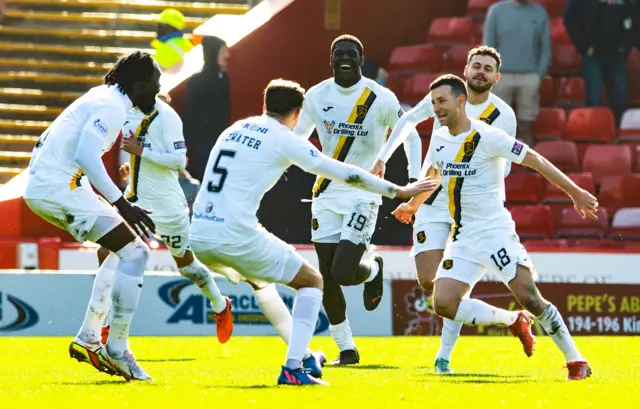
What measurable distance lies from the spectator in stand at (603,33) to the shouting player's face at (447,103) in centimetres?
852

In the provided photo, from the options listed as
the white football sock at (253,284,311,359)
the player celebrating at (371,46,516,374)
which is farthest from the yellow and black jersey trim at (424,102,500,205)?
the white football sock at (253,284,311,359)

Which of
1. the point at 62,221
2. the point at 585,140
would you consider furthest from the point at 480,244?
the point at 585,140

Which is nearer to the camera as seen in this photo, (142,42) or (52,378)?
(52,378)

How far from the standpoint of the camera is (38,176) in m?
9.84

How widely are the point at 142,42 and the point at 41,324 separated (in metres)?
7.13

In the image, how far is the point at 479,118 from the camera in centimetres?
1142

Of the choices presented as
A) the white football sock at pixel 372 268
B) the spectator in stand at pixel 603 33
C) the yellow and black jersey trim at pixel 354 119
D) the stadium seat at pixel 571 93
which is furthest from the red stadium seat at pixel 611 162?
the yellow and black jersey trim at pixel 354 119

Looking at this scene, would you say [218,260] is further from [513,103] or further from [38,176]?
[513,103]

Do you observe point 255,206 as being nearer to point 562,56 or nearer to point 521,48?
point 521,48

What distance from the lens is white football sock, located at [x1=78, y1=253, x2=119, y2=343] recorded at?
10359mm

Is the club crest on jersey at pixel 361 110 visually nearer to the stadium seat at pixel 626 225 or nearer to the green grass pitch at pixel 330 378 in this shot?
the green grass pitch at pixel 330 378

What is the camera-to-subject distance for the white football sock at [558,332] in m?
10.0

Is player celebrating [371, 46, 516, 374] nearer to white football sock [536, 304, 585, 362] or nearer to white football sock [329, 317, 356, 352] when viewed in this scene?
white football sock [329, 317, 356, 352]

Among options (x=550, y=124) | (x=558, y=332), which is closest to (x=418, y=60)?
(x=550, y=124)
